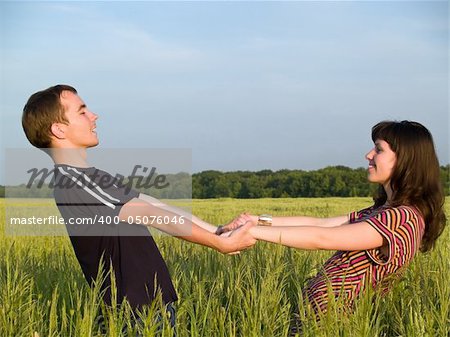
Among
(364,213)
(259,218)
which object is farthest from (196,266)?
(364,213)

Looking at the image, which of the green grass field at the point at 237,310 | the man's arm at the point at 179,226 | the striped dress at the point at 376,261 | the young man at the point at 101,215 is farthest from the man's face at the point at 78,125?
the striped dress at the point at 376,261

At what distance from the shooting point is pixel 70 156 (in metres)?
2.52

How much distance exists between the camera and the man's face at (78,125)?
8.41 ft

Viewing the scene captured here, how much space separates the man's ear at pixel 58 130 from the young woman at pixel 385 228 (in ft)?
2.90

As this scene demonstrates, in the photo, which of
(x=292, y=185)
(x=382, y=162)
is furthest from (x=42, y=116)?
(x=292, y=185)

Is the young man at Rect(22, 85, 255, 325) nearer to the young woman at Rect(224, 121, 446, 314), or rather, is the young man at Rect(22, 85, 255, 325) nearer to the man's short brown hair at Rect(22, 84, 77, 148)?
the man's short brown hair at Rect(22, 84, 77, 148)

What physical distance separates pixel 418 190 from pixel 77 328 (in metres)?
1.45

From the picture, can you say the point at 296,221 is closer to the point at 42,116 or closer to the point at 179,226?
the point at 179,226

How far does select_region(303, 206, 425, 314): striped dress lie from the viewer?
2461 millimetres

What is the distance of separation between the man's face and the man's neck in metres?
0.03

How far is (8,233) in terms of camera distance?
8.09 metres

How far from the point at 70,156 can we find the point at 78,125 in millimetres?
137

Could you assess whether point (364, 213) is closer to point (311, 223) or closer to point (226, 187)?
point (311, 223)

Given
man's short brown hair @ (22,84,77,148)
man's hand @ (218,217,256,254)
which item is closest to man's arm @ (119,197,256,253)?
man's hand @ (218,217,256,254)
